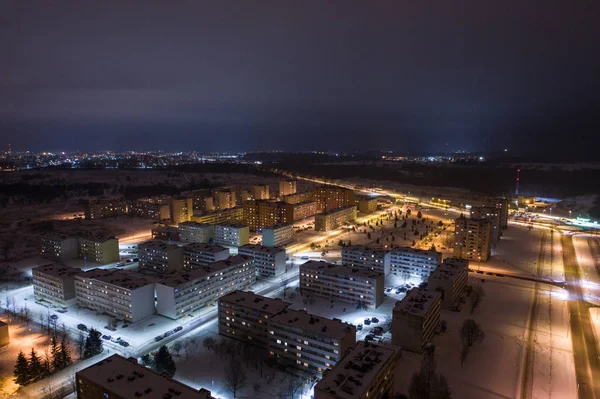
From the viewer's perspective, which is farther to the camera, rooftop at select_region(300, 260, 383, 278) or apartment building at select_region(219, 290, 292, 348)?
rooftop at select_region(300, 260, 383, 278)

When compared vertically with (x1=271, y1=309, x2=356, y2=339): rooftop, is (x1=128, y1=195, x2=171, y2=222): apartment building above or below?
below

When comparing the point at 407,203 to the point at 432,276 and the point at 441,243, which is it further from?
the point at 432,276

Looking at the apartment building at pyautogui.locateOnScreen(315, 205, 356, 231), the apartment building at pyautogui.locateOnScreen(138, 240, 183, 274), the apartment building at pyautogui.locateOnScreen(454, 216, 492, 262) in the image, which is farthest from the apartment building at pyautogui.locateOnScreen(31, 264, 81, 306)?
the apartment building at pyautogui.locateOnScreen(454, 216, 492, 262)

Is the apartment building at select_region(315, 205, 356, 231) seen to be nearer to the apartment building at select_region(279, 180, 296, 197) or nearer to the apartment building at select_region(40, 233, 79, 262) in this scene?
the apartment building at select_region(279, 180, 296, 197)

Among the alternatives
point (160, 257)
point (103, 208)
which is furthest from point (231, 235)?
point (103, 208)

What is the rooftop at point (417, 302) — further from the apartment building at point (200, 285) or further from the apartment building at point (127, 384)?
the apartment building at point (200, 285)

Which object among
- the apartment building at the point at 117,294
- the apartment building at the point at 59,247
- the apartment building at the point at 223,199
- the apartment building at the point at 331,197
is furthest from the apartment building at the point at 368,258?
the apartment building at the point at 223,199
